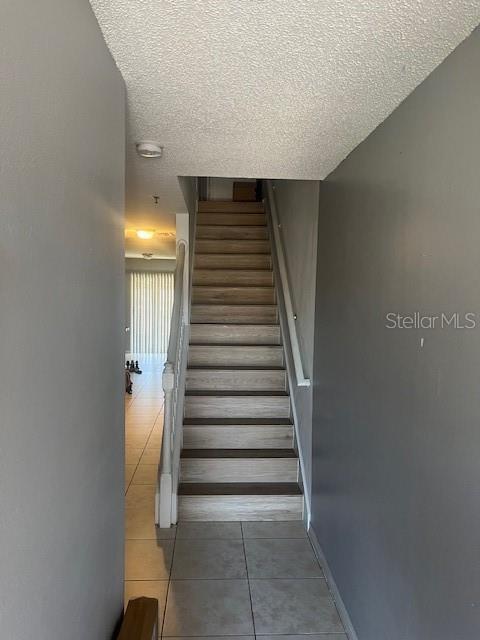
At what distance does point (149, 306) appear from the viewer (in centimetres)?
962

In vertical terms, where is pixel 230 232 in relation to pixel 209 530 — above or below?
above

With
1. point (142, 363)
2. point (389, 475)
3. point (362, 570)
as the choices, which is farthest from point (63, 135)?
point (142, 363)

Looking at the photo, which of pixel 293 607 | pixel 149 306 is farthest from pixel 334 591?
pixel 149 306

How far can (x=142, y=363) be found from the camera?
29.8ft

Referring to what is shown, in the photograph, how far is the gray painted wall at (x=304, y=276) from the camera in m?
2.74

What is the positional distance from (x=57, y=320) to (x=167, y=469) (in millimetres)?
2195

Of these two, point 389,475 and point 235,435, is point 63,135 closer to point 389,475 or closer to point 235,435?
point 389,475

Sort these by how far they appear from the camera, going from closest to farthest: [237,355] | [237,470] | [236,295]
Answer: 1. [237,470]
2. [237,355]
3. [236,295]

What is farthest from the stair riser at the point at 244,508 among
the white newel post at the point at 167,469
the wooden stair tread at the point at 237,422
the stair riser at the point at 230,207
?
the stair riser at the point at 230,207

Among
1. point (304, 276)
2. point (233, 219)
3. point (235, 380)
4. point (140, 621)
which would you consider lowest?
point (140, 621)

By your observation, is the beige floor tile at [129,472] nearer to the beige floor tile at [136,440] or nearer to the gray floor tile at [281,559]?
the beige floor tile at [136,440]

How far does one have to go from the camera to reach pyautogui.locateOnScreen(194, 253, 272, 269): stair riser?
490 centimetres

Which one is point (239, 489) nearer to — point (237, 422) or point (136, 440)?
point (237, 422)

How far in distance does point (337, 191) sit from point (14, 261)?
1893 mm
